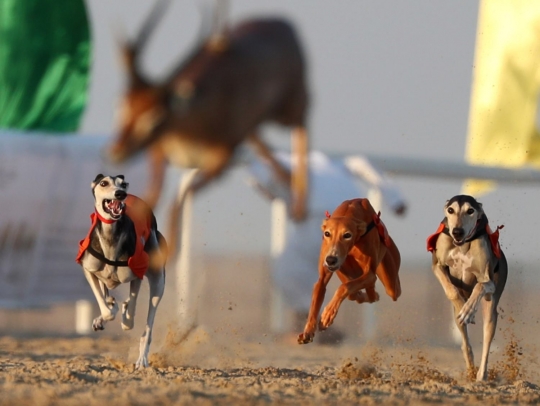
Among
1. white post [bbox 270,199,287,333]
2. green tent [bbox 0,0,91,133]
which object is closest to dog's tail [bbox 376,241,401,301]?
green tent [bbox 0,0,91,133]

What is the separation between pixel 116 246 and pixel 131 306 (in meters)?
0.35

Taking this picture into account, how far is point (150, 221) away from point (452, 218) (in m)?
1.62

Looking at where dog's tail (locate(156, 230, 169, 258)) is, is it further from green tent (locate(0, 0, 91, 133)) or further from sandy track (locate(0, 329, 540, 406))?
green tent (locate(0, 0, 91, 133))

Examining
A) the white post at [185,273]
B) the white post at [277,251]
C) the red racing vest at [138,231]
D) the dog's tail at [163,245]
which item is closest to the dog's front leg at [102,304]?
the red racing vest at [138,231]

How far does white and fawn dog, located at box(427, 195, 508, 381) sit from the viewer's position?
5.70 m

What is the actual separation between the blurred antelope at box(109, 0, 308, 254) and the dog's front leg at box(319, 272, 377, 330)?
1.10m

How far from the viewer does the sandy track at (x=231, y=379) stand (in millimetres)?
4973

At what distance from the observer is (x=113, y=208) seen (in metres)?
5.52

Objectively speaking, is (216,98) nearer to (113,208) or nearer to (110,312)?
(113,208)

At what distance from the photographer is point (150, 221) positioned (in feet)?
19.1

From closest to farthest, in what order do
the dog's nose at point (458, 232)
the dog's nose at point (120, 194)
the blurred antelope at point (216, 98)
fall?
the blurred antelope at point (216, 98)
the dog's nose at point (120, 194)
the dog's nose at point (458, 232)

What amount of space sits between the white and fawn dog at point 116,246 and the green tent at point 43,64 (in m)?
2.22

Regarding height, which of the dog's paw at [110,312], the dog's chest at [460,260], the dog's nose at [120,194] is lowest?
the dog's paw at [110,312]

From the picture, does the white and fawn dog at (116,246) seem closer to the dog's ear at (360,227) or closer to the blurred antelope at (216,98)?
the blurred antelope at (216,98)
